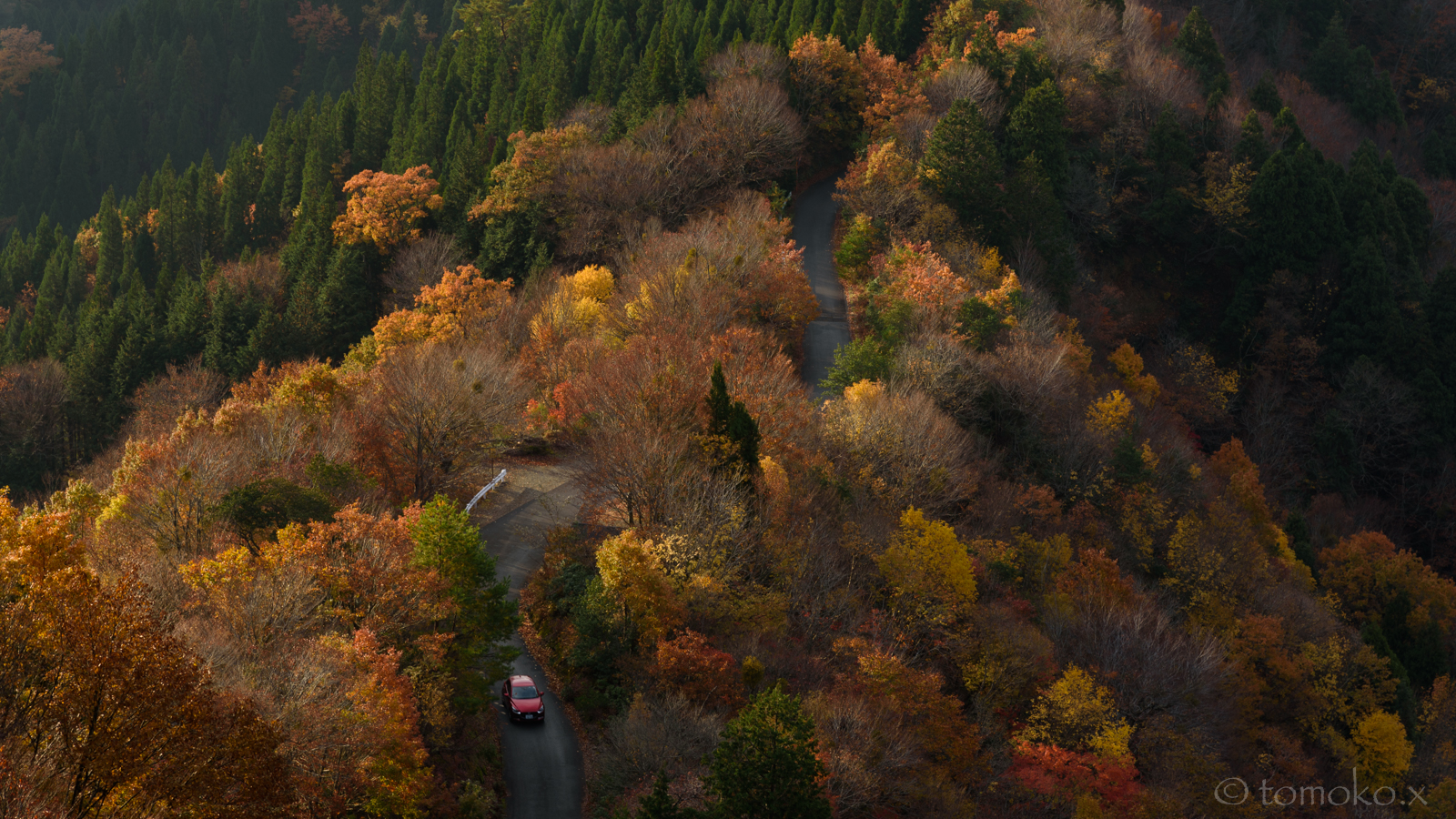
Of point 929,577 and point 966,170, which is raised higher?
point 966,170

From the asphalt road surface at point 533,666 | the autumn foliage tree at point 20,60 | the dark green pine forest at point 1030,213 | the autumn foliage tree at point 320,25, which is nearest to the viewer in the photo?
the asphalt road surface at point 533,666

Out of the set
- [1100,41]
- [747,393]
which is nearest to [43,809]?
[747,393]

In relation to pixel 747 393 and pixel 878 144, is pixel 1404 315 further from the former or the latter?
pixel 747 393

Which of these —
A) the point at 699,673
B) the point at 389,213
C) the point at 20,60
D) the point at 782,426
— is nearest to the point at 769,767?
the point at 699,673

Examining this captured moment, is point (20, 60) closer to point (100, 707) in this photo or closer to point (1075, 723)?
point (100, 707)

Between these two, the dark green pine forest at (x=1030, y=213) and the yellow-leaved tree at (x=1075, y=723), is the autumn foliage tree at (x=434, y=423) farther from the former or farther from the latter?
the yellow-leaved tree at (x=1075, y=723)

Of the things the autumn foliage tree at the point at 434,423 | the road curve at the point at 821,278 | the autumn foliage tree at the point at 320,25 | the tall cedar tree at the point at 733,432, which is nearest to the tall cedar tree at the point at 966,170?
the road curve at the point at 821,278

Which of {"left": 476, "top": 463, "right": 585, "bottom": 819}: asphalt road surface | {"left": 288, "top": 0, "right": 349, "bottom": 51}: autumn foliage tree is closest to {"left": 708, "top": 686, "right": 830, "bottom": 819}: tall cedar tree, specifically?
{"left": 476, "top": 463, "right": 585, "bottom": 819}: asphalt road surface
